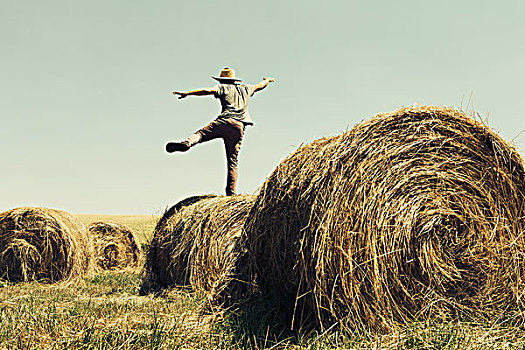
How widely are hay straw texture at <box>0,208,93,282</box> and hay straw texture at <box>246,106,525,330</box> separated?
5.54 meters

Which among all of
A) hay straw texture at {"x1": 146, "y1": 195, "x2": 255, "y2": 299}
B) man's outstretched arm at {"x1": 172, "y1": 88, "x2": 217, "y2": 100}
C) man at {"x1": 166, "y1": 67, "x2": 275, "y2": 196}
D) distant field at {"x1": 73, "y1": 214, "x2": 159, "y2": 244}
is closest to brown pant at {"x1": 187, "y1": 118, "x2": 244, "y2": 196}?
man at {"x1": 166, "y1": 67, "x2": 275, "y2": 196}

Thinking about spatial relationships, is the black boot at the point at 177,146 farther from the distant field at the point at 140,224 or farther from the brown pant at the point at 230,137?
the distant field at the point at 140,224

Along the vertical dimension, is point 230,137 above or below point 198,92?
below

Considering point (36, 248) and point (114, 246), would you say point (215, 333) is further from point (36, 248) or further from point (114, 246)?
point (114, 246)

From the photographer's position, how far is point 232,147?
8.04 m

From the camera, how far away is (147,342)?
331cm

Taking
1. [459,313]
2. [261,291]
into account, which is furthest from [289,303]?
[459,313]

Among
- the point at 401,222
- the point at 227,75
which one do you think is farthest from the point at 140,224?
the point at 401,222

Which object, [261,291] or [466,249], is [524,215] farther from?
[261,291]

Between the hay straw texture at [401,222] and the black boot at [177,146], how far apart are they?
9.31 feet

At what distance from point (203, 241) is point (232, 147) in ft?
7.31

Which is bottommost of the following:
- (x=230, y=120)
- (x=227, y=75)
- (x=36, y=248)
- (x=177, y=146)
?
(x=36, y=248)

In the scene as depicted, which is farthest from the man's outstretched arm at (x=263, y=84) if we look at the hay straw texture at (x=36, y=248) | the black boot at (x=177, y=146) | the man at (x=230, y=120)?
the hay straw texture at (x=36, y=248)

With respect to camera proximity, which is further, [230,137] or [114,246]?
[114,246]
